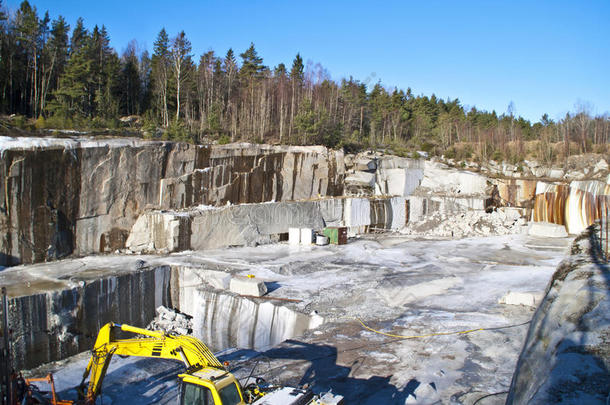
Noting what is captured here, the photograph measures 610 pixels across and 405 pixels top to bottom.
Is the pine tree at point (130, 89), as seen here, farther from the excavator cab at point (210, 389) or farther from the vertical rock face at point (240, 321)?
the excavator cab at point (210, 389)

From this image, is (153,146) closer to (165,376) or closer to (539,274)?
(165,376)

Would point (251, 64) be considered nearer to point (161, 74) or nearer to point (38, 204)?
point (161, 74)

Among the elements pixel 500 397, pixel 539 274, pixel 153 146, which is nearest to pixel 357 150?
pixel 153 146

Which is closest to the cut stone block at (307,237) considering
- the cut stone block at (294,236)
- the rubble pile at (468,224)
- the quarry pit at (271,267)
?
the cut stone block at (294,236)

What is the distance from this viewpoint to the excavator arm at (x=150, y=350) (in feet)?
19.4

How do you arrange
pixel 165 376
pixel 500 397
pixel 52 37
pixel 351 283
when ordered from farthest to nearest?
pixel 52 37, pixel 351 283, pixel 165 376, pixel 500 397

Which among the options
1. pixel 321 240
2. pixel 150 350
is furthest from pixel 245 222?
pixel 150 350

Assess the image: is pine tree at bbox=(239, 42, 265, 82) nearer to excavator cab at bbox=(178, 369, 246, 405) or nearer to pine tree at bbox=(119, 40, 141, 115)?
pine tree at bbox=(119, 40, 141, 115)

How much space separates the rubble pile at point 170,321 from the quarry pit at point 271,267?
256 mm

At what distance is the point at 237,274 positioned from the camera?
1443 centimetres

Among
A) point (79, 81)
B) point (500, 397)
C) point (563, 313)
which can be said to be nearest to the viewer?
point (563, 313)

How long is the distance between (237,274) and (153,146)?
7979mm

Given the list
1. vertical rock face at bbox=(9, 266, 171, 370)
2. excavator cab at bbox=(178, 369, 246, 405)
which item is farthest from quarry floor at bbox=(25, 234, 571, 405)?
excavator cab at bbox=(178, 369, 246, 405)

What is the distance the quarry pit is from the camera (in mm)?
8727
